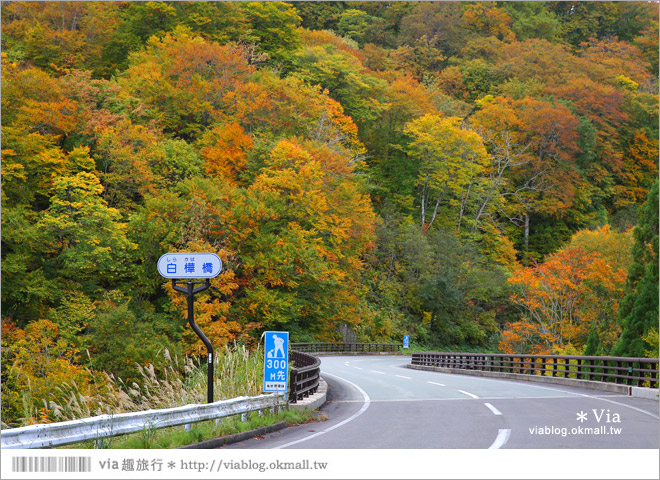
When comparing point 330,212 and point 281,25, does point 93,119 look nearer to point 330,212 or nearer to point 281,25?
point 330,212

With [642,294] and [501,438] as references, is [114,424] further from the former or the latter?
[642,294]

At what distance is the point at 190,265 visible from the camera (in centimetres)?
1124

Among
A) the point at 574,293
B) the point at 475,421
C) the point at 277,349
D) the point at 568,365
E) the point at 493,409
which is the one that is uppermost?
the point at 277,349

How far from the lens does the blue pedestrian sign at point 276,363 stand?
1286cm

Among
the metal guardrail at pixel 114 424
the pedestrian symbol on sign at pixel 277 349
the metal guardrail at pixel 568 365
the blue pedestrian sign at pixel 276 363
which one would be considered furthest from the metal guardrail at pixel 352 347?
the metal guardrail at pixel 114 424

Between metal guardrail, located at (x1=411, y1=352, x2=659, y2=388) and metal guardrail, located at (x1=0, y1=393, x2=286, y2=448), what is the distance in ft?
36.0

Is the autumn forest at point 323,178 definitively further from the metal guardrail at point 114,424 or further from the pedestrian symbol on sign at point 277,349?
the metal guardrail at point 114,424

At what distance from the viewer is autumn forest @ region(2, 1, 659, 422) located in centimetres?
3478

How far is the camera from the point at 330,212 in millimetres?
45125

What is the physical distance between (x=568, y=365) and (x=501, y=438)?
1280 cm

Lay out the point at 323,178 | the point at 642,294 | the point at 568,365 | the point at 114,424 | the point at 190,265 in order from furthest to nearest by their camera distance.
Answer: the point at 323,178 < the point at 568,365 < the point at 642,294 < the point at 190,265 < the point at 114,424

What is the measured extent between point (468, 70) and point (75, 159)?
50886mm

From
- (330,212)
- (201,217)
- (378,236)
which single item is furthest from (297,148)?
(378,236)

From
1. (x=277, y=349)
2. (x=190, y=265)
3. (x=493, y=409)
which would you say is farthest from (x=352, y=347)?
(x=190, y=265)
